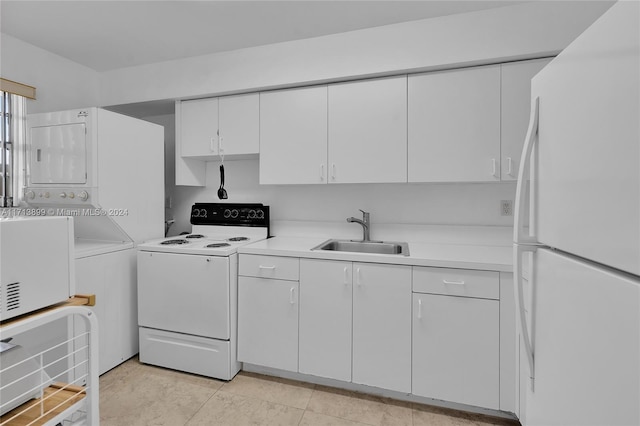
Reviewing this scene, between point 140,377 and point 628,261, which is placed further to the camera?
point 140,377

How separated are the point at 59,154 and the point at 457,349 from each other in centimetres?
294

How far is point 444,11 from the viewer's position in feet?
6.64

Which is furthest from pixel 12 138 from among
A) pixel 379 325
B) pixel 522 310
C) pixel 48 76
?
pixel 522 310

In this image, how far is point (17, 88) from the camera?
93.4 inches

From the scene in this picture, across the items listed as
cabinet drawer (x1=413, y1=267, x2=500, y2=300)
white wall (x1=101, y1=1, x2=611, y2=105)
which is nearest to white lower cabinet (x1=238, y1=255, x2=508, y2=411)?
cabinet drawer (x1=413, y1=267, x2=500, y2=300)

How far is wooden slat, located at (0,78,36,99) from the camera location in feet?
7.53

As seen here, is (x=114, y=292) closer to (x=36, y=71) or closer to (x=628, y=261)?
(x=36, y=71)

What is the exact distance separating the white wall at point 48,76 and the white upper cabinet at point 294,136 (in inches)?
67.1

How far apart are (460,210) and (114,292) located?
2.64m

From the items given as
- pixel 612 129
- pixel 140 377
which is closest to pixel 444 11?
pixel 612 129

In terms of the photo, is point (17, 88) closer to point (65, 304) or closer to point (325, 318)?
point (65, 304)

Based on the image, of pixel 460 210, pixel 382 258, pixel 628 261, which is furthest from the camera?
pixel 460 210

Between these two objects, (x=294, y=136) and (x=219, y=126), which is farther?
(x=219, y=126)

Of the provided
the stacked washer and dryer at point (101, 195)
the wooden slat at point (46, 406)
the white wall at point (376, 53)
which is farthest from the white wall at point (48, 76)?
the wooden slat at point (46, 406)
